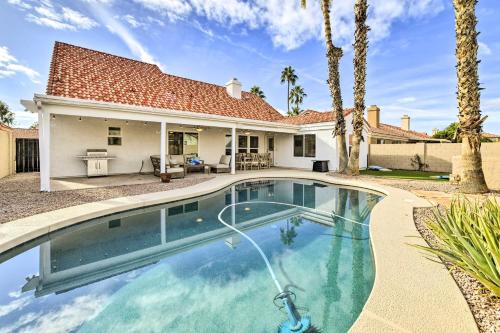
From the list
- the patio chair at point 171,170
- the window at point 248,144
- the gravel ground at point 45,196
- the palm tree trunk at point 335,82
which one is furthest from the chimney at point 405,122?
the gravel ground at point 45,196

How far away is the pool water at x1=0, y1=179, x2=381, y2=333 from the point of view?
9.35 feet

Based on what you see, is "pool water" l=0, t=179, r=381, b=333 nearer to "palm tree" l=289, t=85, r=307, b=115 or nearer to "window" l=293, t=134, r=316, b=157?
"window" l=293, t=134, r=316, b=157

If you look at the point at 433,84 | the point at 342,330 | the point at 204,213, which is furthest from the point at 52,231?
the point at 433,84

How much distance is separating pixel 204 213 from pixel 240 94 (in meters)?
14.6

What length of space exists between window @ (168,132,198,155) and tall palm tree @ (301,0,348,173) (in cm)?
893

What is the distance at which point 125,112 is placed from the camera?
32.2ft

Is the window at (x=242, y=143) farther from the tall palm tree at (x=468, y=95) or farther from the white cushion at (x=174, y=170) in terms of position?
the tall palm tree at (x=468, y=95)

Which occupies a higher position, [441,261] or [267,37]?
[267,37]

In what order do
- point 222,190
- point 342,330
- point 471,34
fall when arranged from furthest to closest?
1. point 222,190
2. point 471,34
3. point 342,330

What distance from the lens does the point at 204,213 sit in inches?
284

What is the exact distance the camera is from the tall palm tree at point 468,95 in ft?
26.5

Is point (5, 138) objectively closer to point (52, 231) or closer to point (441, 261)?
point (52, 231)

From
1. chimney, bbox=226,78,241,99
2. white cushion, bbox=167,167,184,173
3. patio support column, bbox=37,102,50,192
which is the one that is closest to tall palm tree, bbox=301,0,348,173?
chimney, bbox=226,78,241,99

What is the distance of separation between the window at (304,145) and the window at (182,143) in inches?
294
